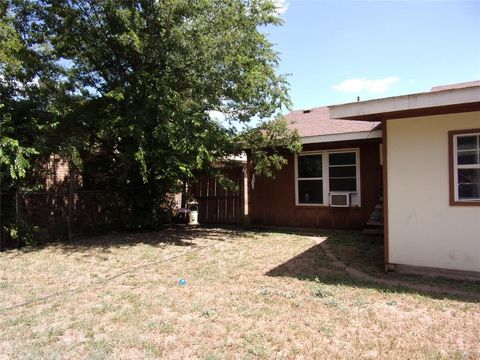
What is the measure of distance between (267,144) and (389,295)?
660 centimetres

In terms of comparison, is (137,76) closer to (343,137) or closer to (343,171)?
(343,137)

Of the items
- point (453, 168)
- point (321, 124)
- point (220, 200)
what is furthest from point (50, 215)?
point (453, 168)

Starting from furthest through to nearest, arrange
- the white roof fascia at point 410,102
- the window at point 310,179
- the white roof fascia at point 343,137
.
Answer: the window at point 310,179, the white roof fascia at point 343,137, the white roof fascia at point 410,102

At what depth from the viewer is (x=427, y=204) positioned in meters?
6.45

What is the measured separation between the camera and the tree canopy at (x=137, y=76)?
919 cm

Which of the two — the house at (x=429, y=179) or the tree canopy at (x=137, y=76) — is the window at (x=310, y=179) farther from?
the house at (x=429, y=179)

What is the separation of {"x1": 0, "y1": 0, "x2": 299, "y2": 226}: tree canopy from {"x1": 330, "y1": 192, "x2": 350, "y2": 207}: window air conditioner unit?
299 centimetres

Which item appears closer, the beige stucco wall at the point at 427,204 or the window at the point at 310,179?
the beige stucco wall at the point at 427,204

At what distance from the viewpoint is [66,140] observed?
9148 millimetres

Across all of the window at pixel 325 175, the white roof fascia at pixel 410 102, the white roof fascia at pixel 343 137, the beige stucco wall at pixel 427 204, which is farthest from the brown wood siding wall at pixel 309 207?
the white roof fascia at pixel 410 102

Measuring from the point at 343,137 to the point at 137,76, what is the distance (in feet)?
18.2

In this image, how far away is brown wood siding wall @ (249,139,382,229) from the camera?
10844mm

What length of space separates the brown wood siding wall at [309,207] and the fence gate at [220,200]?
2.03ft

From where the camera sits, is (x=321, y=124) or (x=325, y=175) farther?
(x=321, y=124)
